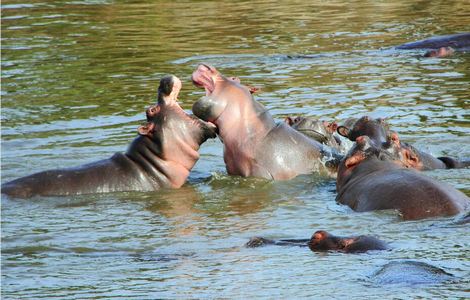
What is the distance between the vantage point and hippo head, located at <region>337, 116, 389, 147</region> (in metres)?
8.86

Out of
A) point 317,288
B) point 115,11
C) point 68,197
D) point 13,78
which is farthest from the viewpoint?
point 115,11

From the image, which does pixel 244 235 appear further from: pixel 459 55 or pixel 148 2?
pixel 148 2

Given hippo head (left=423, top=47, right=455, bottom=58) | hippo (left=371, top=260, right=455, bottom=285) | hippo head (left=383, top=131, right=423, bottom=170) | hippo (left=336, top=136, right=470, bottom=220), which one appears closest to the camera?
hippo (left=371, top=260, right=455, bottom=285)

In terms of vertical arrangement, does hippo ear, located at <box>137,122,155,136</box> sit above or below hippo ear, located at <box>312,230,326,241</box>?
above

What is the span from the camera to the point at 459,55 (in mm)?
14977

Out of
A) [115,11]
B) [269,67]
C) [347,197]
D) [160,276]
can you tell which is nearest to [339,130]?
[347,197]

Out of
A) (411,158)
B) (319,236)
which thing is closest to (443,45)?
(411,158)

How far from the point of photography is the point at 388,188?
764 cm

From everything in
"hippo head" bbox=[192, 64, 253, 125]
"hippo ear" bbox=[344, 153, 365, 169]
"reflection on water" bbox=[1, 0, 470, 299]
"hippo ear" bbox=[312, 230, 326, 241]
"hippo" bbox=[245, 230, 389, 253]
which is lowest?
"reflection on water" bbox=[1, 0, 470, 299]

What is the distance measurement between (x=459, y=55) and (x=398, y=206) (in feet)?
25.9

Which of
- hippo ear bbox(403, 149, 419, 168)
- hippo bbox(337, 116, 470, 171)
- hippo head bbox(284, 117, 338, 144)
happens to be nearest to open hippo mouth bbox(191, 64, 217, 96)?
hippo head bbox(284, 117, 338, 144)

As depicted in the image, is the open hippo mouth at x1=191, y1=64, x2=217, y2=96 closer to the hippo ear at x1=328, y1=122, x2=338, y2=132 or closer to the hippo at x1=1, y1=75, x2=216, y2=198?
the hippo at x1=1, y1=75, x2=216, y2=198

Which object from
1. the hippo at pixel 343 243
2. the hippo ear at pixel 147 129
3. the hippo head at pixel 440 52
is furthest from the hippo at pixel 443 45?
the hippo at pixel 343 243

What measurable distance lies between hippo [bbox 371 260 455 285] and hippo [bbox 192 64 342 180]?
9.38 ft
